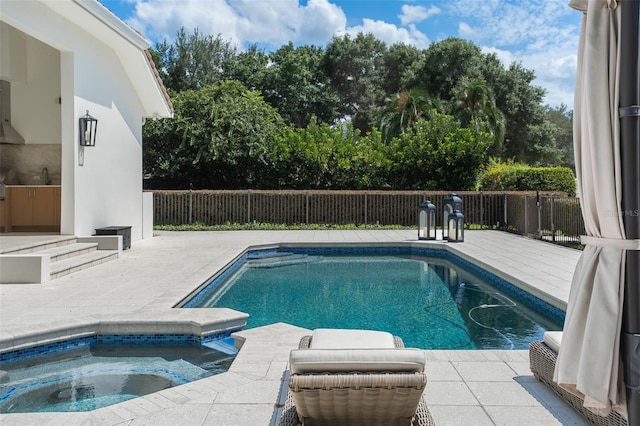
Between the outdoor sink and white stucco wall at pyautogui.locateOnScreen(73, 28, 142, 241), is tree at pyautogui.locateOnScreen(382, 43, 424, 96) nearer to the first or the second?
white stucco wall at pyautogui.locateOnScreen(73, 28, 142, 241)

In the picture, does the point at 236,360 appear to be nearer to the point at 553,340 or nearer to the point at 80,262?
the point at 553,340

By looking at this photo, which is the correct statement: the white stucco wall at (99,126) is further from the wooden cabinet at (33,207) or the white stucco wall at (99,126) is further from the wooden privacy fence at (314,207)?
the wooden privacy fence at (314,207)

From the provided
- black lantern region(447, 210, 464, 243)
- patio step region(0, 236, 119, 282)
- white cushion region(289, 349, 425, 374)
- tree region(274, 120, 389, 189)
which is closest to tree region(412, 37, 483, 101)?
tree region(274, 120, 389, 189)

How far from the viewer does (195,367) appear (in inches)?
172

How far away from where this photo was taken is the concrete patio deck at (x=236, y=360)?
289 cm

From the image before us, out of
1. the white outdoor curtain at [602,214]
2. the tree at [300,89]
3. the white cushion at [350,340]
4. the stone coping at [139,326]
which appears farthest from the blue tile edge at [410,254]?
the tree at [300,89]

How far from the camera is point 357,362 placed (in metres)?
2.12

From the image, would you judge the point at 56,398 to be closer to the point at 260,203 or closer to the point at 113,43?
the point at 113,43

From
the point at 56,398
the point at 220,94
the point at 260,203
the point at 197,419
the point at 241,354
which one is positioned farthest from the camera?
the point at 220,94

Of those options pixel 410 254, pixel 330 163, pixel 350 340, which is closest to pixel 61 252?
pixel 350 340

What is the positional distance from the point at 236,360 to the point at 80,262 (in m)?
5.24

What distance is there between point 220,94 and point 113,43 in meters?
10.3

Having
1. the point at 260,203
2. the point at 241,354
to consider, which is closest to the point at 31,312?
the point at 241,354

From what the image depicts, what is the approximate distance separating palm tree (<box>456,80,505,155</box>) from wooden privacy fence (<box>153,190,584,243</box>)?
7717 mm
